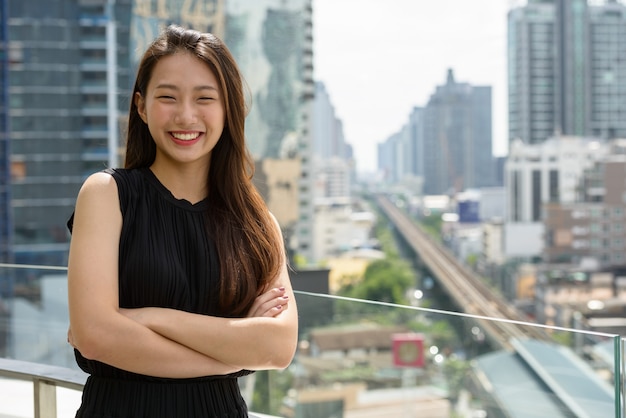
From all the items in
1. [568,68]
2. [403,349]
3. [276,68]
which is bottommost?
[403,349]

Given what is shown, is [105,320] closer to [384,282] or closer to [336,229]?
[384,282]

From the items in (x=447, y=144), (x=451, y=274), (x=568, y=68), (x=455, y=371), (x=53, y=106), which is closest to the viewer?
(x=455, y=371)

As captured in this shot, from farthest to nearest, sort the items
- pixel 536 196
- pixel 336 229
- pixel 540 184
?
pixel 336 229 → pixel 540 184 → pixel 536 196

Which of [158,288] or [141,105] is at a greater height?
[141,105]

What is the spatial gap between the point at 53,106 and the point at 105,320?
36.4m

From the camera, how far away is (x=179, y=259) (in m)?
0.86

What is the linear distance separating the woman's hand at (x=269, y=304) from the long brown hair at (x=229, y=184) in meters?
0.01

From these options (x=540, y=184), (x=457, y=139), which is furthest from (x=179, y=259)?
(x=457, y=139)

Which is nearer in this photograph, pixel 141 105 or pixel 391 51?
pixel 141 105

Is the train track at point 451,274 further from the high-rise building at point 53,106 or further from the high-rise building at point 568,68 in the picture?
the high-rise building at point 53,106

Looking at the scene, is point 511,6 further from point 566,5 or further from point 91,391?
point 91,391

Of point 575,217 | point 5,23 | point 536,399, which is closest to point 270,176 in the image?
point 5,23

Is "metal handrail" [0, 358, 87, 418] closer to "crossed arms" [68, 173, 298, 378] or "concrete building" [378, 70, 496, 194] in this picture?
"crossed arms" [68, 173, 298, 378]

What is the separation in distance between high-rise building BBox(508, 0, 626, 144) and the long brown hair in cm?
5068
